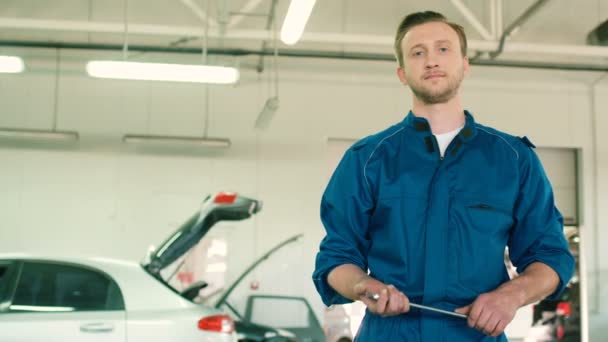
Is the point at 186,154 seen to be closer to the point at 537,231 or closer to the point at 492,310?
the point at 537,231

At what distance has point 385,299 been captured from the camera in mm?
1238

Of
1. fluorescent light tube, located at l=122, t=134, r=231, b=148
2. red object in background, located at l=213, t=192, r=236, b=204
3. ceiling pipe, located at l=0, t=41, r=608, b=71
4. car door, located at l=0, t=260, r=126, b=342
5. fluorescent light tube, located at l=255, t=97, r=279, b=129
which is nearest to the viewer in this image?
car door, located at l=0, t=260, r=126, b=342

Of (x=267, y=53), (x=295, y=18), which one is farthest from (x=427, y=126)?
(x=267, y=53)

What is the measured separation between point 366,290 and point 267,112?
24.8 ft

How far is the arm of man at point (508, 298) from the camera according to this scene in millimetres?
1231

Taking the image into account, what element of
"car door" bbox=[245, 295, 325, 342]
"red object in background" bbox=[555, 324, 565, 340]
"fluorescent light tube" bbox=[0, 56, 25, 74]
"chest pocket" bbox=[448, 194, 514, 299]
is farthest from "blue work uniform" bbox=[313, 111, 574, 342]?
"car door" bbox=[245, 295, 325, 342]

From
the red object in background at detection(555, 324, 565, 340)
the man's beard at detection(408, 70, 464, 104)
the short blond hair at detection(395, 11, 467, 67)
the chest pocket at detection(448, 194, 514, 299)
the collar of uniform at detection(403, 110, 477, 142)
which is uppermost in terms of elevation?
the short blond hair at detection(395, 11, 467, 67)

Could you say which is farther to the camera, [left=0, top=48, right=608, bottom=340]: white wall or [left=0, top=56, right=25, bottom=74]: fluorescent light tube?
[left=0, top=48, right=608, bottom=340]: white wall

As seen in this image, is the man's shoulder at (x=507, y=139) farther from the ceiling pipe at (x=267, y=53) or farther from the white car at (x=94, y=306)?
the ceiling pipe at (x=267, y=53)

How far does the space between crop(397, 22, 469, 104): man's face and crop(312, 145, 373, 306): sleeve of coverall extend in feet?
0.59

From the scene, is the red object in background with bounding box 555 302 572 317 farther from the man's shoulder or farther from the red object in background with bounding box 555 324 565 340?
the man's shoulder

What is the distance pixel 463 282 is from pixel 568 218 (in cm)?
978

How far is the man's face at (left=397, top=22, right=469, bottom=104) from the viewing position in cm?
142

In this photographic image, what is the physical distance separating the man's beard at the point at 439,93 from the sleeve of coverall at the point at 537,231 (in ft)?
0.61
